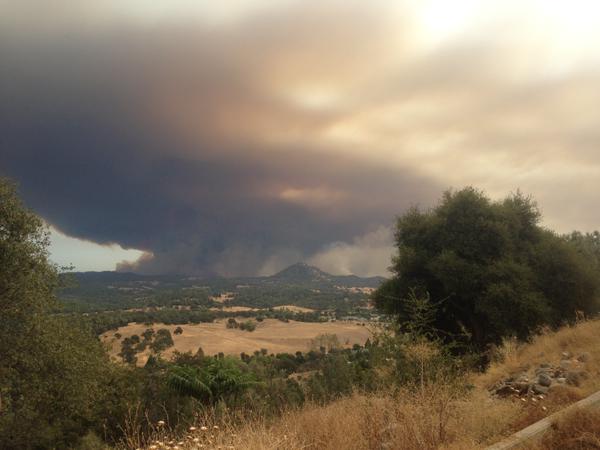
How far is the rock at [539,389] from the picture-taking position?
31.5 feet

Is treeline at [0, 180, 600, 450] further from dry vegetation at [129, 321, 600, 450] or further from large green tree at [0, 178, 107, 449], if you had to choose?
dry vegetation at [129, 321, 600, 450]

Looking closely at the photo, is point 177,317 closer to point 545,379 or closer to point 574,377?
point 545,379

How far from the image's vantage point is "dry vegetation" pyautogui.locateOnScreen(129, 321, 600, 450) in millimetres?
6422

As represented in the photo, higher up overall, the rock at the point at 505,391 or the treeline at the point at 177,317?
the rock at the point at 505,391

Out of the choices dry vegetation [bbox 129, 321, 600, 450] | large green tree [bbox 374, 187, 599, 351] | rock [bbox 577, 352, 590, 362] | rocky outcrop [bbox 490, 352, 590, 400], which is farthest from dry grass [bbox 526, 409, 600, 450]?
large green tree [bbox 374, 187, 599, 351]

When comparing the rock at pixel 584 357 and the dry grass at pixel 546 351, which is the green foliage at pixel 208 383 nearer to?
the dry grass at pixel 546 351

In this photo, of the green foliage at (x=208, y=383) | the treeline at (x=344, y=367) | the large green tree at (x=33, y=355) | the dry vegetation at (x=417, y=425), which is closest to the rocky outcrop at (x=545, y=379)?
the dry vegetation at (x=417, y=425)

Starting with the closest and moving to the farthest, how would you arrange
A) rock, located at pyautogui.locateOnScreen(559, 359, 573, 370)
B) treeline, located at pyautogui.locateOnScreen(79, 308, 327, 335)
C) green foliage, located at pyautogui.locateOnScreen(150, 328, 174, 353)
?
rock, located at pyautogui.locateOnScreen(559, 359, 573, 370), green foliage, located at pyautogui.locateOnScreen(150, 328, 174, 353), treeline, located at pyautogui.locateOnScreen(79, 308, 327, 335)

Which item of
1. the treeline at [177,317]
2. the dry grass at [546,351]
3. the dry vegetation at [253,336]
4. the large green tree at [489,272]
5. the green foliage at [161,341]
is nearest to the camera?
the dry grass at [546,351]

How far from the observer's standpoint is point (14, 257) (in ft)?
50.4

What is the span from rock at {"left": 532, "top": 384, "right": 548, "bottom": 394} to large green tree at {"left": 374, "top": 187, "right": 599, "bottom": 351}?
37.1 ft

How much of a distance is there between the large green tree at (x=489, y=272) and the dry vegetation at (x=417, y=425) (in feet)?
42.8

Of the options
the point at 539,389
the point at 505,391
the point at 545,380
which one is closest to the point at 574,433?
the point at 539,389

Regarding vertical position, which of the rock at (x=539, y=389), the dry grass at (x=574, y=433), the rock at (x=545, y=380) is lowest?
the rock at (x=539, y=389)
